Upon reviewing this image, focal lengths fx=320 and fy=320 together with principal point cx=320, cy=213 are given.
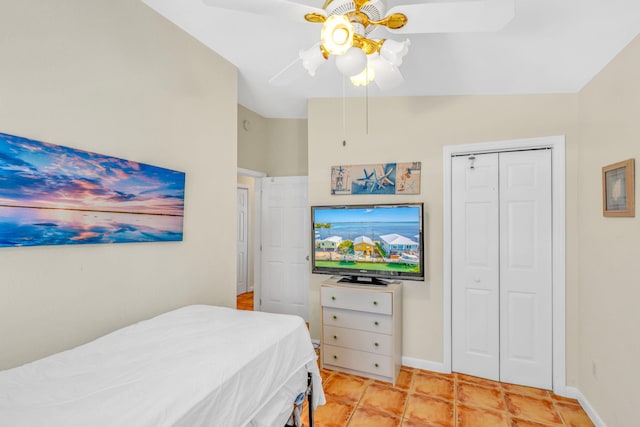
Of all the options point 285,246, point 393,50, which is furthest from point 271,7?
point 285,246

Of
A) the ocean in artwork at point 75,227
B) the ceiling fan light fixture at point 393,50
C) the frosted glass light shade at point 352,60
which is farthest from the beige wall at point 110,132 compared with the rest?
the ceiling fan light fixture at point 393,50

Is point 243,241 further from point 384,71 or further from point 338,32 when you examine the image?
point 338,32

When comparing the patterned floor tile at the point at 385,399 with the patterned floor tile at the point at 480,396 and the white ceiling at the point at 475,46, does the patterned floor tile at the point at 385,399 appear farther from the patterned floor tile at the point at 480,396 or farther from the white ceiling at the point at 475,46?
the white ceiling at the point at 475,46

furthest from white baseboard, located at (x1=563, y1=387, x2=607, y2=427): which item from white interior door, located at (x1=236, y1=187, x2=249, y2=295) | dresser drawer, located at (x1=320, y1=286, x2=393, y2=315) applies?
white interior door, located at (x1=236, y1=187, x2=249, y2=295)

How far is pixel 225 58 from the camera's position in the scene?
2697 millimetres

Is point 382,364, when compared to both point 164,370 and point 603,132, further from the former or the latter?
point 603,132

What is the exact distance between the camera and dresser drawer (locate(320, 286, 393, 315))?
2.78 metres

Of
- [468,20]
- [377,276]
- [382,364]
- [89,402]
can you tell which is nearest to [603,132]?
[468,20]

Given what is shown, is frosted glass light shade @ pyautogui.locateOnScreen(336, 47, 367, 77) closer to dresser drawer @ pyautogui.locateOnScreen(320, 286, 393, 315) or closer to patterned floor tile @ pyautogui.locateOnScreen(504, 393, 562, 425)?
dresser drawer @ pyautogui.locateOnScreen(320, 286, 393, 315)

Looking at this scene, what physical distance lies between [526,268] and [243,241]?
14.2 feet

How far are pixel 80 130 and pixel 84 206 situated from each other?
0.40m

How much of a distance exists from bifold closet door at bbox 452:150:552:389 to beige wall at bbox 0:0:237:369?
2.16 meters

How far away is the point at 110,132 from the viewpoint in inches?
71.6

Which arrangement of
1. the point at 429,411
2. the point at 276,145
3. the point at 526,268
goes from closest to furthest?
the point at 429,411, the point at 526,268, the point at 276,145
